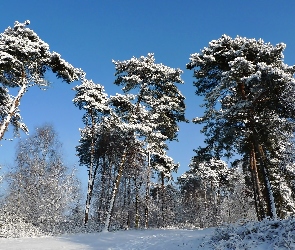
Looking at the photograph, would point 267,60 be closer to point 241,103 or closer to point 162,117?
point 241,103

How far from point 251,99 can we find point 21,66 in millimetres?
13095

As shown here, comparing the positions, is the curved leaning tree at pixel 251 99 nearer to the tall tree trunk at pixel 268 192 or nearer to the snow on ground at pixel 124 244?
the tall tree trunk at pixel 268 192

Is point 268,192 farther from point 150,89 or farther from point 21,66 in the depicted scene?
point 21,66

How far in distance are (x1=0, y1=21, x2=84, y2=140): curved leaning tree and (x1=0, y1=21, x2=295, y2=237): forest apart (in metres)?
0.06

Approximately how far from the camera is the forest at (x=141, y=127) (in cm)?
1513

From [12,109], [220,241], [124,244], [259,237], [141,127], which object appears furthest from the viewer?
[141,127]

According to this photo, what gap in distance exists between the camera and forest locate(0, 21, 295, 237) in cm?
1513

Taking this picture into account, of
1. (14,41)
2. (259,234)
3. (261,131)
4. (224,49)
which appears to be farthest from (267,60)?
(14,41)

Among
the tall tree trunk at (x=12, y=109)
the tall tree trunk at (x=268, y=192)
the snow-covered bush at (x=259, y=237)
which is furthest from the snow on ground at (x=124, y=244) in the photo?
the tall tree trunk at (x=12, y=109)

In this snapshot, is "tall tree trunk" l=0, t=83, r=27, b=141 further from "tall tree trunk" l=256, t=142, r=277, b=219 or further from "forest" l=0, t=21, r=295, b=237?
"tall tree trunk" l=256, t=142, r=277, b=219

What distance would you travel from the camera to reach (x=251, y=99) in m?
16.0

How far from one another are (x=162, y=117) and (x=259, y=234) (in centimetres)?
1395

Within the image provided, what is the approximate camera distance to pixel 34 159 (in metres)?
23.7

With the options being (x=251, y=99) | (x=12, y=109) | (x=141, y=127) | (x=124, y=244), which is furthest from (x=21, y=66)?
(x=251, y=99)
